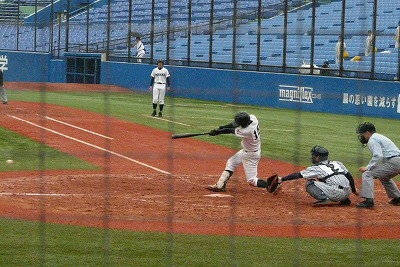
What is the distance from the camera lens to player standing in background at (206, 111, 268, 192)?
11.4 m

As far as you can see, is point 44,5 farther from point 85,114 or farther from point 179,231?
point 179,231

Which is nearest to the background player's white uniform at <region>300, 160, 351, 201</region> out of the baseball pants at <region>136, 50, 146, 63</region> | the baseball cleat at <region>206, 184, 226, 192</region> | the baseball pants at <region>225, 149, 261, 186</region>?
the baseball pants at <region>225, 149, 261, 186</region>

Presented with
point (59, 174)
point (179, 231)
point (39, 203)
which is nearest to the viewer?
point (179, 231)

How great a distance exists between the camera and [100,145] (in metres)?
16.1

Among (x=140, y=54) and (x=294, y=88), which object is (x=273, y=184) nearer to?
(x=294, y=88)

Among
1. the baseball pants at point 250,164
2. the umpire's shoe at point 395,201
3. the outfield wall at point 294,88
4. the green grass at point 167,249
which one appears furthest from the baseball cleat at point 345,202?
the outfield wall at point 294,88

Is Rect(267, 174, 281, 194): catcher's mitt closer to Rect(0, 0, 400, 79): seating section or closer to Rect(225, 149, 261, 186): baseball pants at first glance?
Rect(225, 149, 261, 186): baseball pants

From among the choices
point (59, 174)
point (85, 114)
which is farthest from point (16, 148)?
point (85, 114)

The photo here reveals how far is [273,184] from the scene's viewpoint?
11500 millimetres

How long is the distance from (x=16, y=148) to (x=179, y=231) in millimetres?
7601

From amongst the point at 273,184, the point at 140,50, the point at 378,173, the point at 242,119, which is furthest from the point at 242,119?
the point at 140,50

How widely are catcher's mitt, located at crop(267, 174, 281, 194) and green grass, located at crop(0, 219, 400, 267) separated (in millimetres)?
2497

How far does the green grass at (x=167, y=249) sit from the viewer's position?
7.70 m

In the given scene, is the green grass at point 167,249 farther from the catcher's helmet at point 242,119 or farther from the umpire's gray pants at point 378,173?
the catcher's helmet at point 242,119
